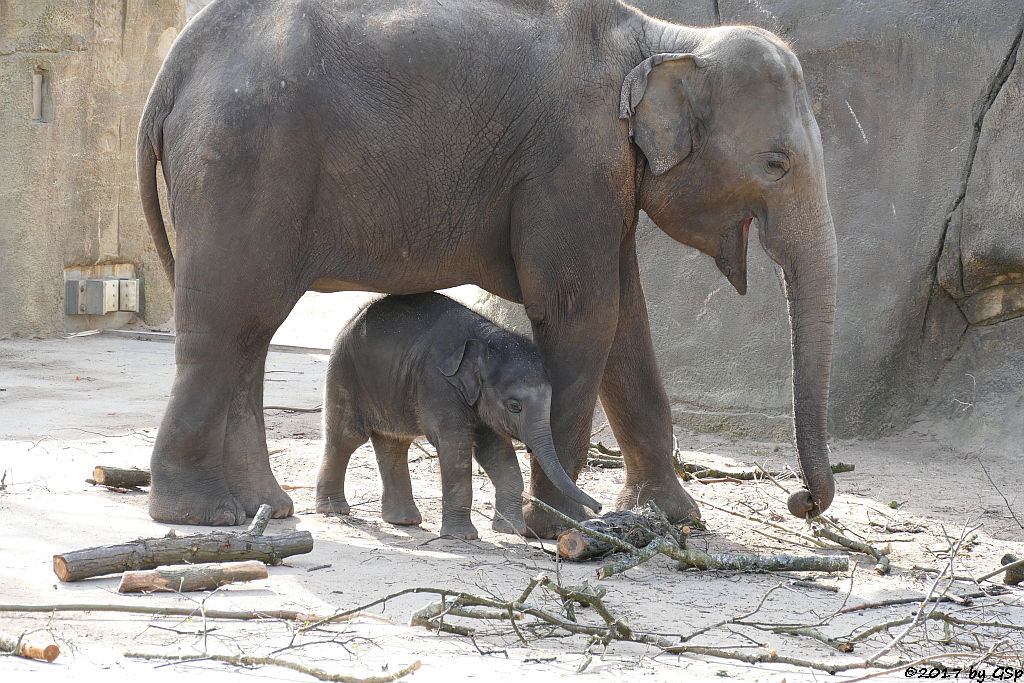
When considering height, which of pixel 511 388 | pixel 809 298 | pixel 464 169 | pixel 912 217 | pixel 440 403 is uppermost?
pixel 464 169

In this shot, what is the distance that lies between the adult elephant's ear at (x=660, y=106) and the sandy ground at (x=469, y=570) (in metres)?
1.62

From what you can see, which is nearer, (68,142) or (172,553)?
(172,553)

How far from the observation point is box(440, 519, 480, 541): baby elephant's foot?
5086 mm

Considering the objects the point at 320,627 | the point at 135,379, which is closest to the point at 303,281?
the point at 320,627

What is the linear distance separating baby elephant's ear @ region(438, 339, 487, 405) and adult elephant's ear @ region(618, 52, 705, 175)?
1.01 m

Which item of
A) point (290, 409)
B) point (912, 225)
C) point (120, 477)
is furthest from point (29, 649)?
point (912, 225)

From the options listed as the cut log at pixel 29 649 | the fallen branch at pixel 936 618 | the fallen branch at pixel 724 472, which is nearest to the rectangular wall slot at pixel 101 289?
the fallen branch at pixel 724 472

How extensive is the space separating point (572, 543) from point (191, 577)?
1.45 meters

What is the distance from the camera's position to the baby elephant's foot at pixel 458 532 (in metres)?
5.09

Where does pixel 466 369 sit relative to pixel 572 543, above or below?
above

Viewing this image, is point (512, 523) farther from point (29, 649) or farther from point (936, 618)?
point (29, 649)

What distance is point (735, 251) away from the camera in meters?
5.25

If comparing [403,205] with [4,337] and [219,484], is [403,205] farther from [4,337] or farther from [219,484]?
[4,337]

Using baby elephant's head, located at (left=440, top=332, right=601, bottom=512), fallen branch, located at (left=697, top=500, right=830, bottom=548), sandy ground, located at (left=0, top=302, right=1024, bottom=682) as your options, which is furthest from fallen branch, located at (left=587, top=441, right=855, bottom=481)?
baby elephant's head, located at (left=440, top=332, right=601, bottom=512)
